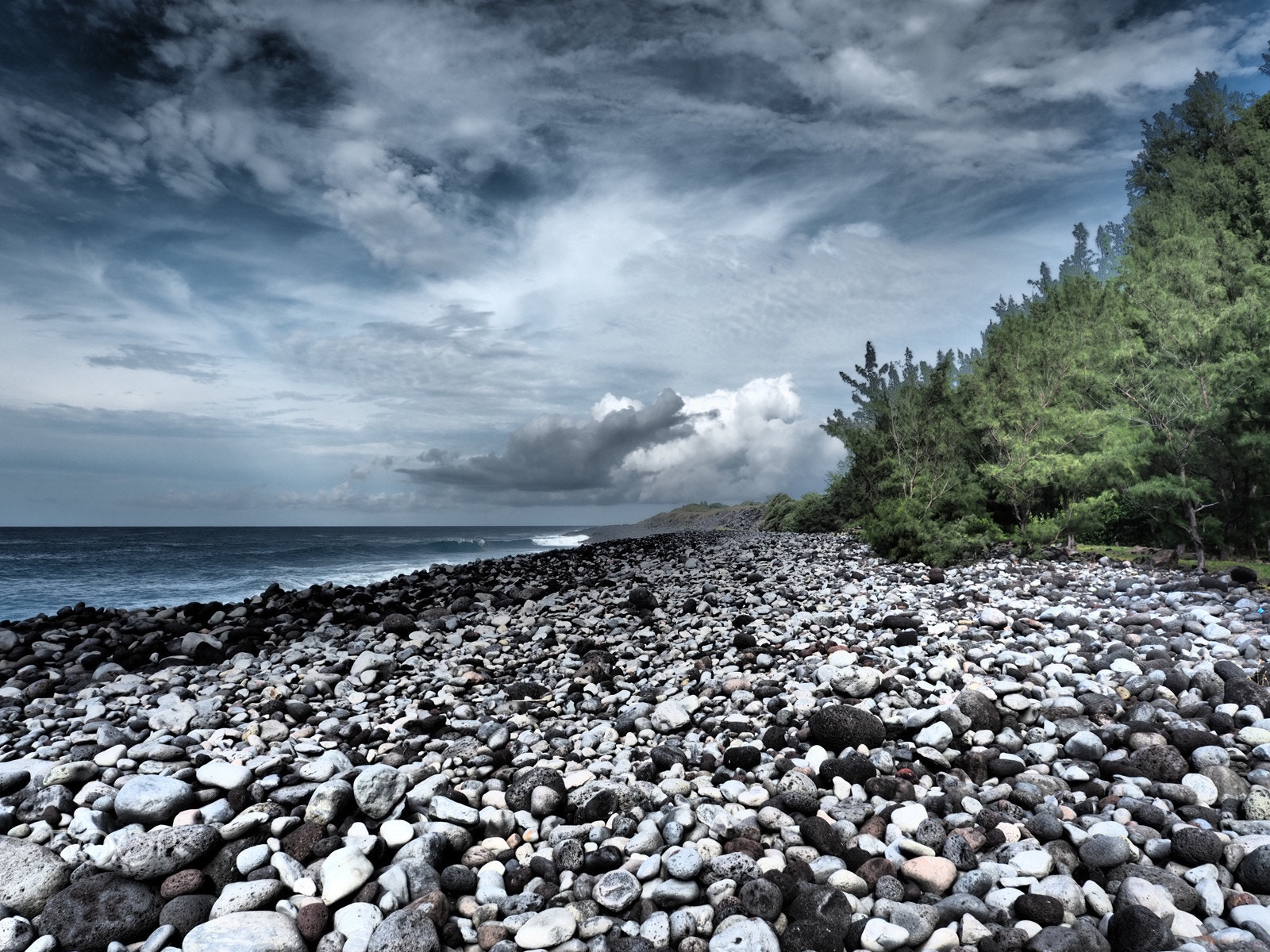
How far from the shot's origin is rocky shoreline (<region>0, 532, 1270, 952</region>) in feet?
10.3

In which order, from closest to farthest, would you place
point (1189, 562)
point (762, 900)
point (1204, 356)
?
point (762, 900)
point (1204, 356)
point (1189, 562)

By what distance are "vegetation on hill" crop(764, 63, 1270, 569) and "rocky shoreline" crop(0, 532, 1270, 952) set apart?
210 inches

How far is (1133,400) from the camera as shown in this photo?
12.7 m

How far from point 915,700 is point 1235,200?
1920 centimetres

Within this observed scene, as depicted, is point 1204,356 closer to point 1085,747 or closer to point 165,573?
point 1085,747

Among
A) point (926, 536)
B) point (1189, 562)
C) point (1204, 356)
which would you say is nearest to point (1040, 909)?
point (926, 536)

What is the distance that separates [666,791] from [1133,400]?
13144 millimetres

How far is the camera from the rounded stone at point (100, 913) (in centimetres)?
320

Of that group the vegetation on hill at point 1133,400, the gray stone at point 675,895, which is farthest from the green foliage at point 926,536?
the gray stone at point 675,895

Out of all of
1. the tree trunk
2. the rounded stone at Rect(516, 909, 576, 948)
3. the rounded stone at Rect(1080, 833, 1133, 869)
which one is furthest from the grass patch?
the rounded stone at Rect(516, 909, 576, 948)

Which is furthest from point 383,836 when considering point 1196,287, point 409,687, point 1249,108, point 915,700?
point 1249,108

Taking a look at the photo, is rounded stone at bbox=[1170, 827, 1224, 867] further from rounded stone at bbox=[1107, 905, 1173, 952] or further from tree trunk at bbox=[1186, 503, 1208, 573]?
tree trunk at bbox=[1186, 503, 1208, 573]

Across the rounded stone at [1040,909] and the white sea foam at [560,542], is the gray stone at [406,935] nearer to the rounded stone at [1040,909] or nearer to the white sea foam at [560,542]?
the rounded stone at [1040,909]

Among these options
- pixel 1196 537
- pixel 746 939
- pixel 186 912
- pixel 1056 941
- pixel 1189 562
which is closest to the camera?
pixel 1056 941
